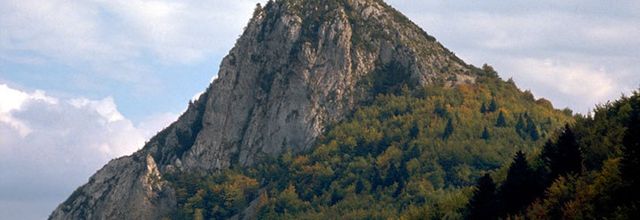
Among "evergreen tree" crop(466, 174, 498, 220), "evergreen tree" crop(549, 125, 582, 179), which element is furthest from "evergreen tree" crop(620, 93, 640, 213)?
"evergreen tree" crop(466, 174, 498, 220)

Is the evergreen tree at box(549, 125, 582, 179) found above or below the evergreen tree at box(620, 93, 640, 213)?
above

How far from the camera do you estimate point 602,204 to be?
102 metres

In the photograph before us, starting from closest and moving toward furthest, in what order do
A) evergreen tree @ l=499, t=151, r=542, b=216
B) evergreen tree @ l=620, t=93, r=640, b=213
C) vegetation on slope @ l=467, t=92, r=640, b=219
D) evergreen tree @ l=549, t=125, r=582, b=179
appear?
1. evergreen tree @ l=620, t=93, r=640, b=213
2. vegetation on slope @ l=467, t=92, r=640, b=219
3. evergreen tree @ l=549, t=125, r=582, b=179
4. evergreen tree @ l=499, t=151, r=542, b=216

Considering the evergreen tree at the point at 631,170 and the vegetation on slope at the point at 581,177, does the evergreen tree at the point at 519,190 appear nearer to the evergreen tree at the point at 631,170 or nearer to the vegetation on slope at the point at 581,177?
the vegetation on slope at the point at 581,177

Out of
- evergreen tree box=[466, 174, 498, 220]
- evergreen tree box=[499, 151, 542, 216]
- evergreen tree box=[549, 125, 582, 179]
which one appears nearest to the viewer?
evergreen tree box=[549, 125, 582, 179]

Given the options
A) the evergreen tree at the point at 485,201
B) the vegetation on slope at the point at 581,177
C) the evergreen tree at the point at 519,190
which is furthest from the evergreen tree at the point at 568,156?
the evergreen tree at the point at 485,201

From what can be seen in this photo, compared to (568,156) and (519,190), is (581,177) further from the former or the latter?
(519,190)

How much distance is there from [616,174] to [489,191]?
23861 millimetres

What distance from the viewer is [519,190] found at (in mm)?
121125

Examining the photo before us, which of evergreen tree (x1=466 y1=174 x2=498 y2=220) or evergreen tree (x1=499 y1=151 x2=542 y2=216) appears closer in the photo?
evergreen tree (x1=499 y1=151 x2=542 y2=216)

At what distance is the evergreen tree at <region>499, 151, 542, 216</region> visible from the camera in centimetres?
11994

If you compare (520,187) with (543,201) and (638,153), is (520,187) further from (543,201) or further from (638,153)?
(638,153)

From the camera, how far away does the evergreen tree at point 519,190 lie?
11994 cm

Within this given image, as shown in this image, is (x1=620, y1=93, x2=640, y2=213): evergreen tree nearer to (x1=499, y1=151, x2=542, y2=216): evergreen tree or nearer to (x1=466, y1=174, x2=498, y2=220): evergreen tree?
(x1=499, y1=151, x2=542, y2=216): evergreen tree
